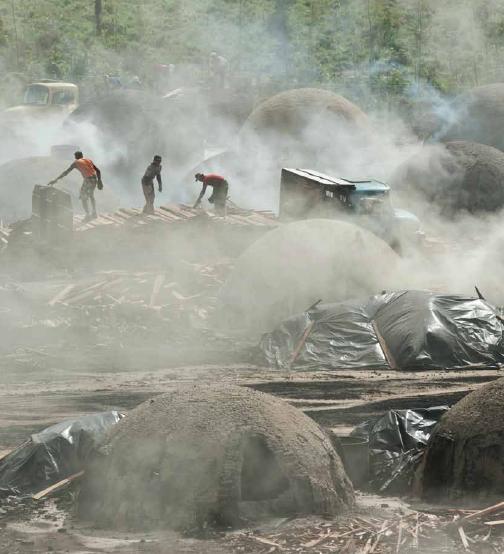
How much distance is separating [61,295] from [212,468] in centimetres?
1174

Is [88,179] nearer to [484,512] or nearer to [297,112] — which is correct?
[297,112]

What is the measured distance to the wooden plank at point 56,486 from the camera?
1068 centimetres

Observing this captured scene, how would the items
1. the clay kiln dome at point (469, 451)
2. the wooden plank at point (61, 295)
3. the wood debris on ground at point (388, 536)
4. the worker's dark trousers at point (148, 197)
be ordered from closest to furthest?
the wood debris on ground at point (388, 536) → the clay kiln dome at point (469, 451) → the wooden plank at point (61, 295) → the worker's dark trousers at point (148, 197)

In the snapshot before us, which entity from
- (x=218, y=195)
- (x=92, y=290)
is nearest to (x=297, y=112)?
(x=218, y=195)

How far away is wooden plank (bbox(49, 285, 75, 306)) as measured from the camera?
2040cm

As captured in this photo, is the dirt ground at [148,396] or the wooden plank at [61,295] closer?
the dirt ground at [148,396]

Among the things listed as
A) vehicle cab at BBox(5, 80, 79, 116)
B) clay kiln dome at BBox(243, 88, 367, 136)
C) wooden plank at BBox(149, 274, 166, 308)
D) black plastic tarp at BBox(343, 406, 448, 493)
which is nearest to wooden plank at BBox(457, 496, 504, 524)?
black plastic tarp at BBox(343, 406, 448, 493)

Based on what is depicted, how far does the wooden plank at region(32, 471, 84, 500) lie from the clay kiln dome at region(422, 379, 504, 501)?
9.91ft

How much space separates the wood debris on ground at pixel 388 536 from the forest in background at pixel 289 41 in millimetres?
37724

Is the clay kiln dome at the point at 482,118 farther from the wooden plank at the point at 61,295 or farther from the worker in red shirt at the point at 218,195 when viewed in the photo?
the wooden plank at the point at 61,295

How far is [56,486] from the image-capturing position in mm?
10781

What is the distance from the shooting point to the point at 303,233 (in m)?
19.8

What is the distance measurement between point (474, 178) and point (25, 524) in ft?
64.7

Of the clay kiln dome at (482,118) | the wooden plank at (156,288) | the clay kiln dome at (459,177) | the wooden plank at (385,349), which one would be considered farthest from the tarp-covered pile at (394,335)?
the clay kiln dome at (482,118)
